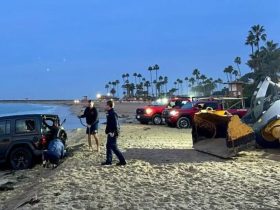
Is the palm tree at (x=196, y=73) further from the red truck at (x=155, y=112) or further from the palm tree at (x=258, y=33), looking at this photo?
the red truck at (x=155, y=112)

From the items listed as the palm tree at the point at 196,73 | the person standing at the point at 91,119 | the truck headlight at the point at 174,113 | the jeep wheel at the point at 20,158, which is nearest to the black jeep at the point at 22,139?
the jeep wheel at the point at 20,158

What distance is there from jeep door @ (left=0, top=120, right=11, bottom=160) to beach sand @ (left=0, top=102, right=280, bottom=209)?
724 mm

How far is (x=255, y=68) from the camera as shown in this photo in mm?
79062

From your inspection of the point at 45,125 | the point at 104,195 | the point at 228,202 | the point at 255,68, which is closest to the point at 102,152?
the point at 45,125

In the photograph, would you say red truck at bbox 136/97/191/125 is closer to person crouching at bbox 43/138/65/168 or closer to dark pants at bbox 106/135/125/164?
person crouching at bbox 43/138/65/168

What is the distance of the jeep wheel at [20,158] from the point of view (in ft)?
54.6

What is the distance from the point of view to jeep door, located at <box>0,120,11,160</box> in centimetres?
1642

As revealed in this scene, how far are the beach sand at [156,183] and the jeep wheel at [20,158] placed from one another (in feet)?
1.06

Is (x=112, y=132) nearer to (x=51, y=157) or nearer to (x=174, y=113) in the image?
(x=51, y=157)

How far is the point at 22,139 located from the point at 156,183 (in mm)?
6439

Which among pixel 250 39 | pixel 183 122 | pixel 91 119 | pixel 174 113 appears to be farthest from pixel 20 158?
pixel 250 39

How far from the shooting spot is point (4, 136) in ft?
54.0

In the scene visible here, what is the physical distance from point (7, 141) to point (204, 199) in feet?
28.1

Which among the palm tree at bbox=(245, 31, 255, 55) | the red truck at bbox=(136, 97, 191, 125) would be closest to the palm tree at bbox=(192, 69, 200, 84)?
the palm tree at bbox=(245, 31, 255, 55)
